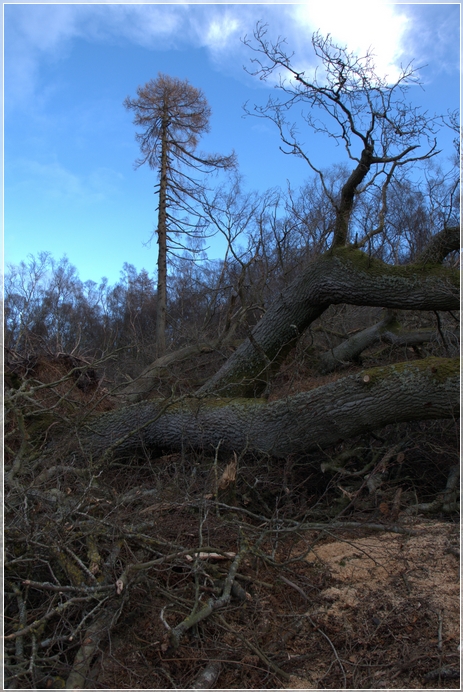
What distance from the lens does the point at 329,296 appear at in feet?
19.6

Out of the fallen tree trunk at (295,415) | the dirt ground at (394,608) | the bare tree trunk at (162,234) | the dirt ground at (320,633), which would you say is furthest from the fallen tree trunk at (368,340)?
the bare tree trunk at (162,234)

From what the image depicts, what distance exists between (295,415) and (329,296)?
5.41ft

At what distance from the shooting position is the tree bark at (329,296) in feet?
17.9

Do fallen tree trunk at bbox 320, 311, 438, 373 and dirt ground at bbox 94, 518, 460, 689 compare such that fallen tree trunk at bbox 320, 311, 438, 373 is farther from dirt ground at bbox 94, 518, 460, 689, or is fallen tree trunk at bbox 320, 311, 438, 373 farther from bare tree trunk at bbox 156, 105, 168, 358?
bare tree trunk at bbox 156, 105, 168, 358

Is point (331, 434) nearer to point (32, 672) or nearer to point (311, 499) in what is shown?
point (311, 499)

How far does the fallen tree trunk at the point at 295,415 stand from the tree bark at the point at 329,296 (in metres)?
0.40

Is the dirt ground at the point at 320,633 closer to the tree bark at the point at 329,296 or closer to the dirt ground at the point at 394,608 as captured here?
the dirt ground at the point at 394,608

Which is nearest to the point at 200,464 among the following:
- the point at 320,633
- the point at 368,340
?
the point at 320,633

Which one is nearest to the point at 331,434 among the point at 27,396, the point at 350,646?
the point at 350,646

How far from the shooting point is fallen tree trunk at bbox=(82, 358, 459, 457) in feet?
15.7

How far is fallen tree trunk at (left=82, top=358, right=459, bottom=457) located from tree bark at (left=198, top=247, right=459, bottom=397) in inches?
15.8

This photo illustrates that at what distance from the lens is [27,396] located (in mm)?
5070

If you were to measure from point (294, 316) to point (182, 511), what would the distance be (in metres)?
3.04

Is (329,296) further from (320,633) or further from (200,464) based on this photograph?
(320,633)
